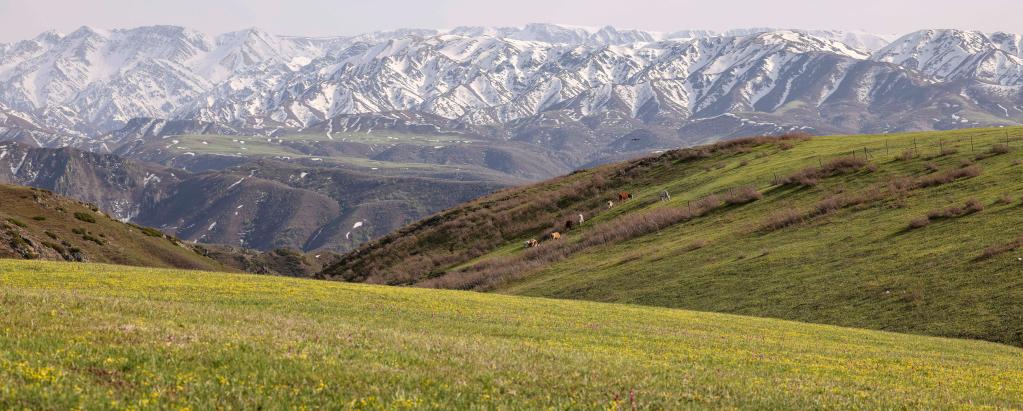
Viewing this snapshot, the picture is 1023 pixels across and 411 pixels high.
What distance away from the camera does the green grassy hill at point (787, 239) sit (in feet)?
153

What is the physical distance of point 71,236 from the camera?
112562mm

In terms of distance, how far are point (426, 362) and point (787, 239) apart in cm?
5283

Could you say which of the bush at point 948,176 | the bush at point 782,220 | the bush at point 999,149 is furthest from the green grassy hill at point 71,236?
the bush at point 999,149

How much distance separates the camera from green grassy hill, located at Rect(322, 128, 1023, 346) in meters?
46.7

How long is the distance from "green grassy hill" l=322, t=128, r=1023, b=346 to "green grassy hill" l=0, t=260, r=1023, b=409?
10995 mm

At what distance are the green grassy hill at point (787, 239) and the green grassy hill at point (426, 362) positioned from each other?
11.0 meters

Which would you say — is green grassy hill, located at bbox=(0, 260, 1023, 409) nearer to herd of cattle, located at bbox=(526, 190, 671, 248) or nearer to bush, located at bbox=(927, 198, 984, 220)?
bush, located at bbox=(927, 198, 984, 220)

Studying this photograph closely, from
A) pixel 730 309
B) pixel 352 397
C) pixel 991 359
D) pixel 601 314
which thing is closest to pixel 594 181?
pixel 730 309

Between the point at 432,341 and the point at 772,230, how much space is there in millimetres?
53254

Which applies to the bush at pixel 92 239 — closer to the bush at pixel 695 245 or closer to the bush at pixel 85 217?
the bush at pixel 85 217

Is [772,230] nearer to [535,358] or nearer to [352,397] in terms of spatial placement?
[535,358]

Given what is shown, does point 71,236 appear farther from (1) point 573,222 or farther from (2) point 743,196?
(2) point 743,196

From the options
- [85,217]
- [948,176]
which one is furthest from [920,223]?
[85,217]

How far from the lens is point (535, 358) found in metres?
20.5
